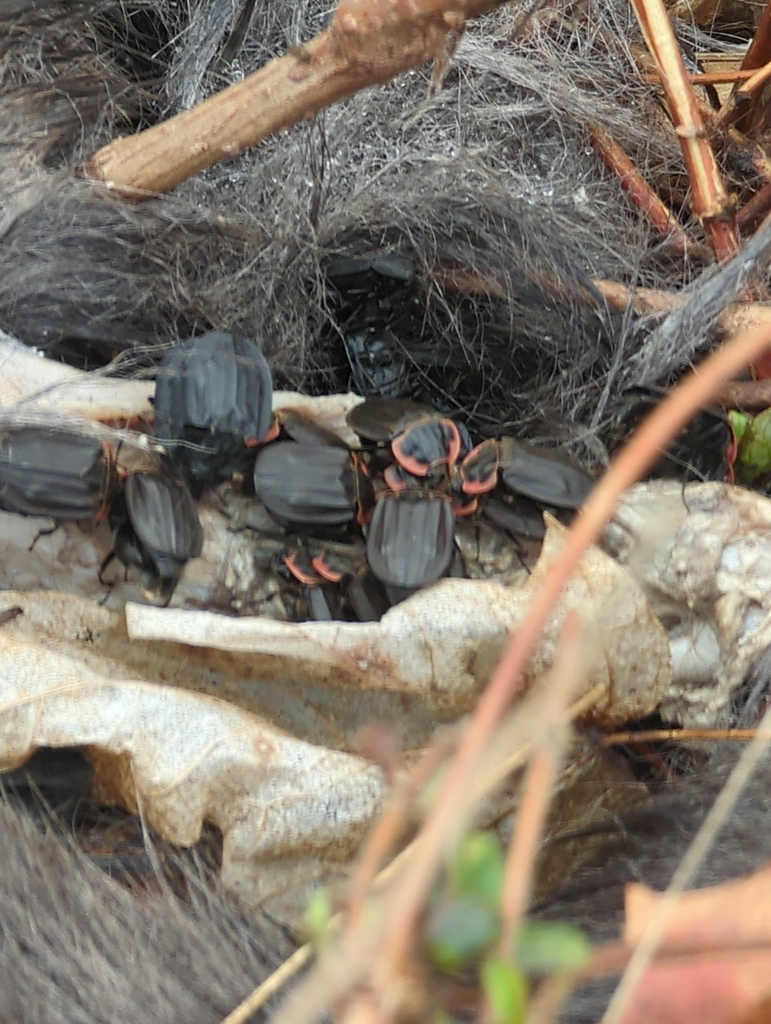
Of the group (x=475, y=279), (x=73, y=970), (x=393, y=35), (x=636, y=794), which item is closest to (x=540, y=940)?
(x=73, y=970)

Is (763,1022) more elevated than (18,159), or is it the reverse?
(18,159)

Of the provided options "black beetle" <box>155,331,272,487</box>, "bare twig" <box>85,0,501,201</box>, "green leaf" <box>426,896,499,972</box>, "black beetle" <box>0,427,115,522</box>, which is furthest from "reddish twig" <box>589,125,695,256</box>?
"green leaf" <box>426,896,499,972</box>

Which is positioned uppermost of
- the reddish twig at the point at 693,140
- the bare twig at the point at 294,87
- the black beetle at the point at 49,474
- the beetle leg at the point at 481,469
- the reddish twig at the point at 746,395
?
the bare twig at the point at 294,87

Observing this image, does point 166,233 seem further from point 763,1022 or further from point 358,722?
point 763,1022

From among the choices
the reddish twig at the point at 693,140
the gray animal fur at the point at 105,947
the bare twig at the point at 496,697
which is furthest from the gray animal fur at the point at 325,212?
the bare twig at the point at 496,697

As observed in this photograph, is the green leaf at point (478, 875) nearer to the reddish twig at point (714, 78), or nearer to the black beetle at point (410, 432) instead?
the black beetle at point (410, 432)

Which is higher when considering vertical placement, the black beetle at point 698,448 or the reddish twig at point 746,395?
the reddish twig at point 746,395
